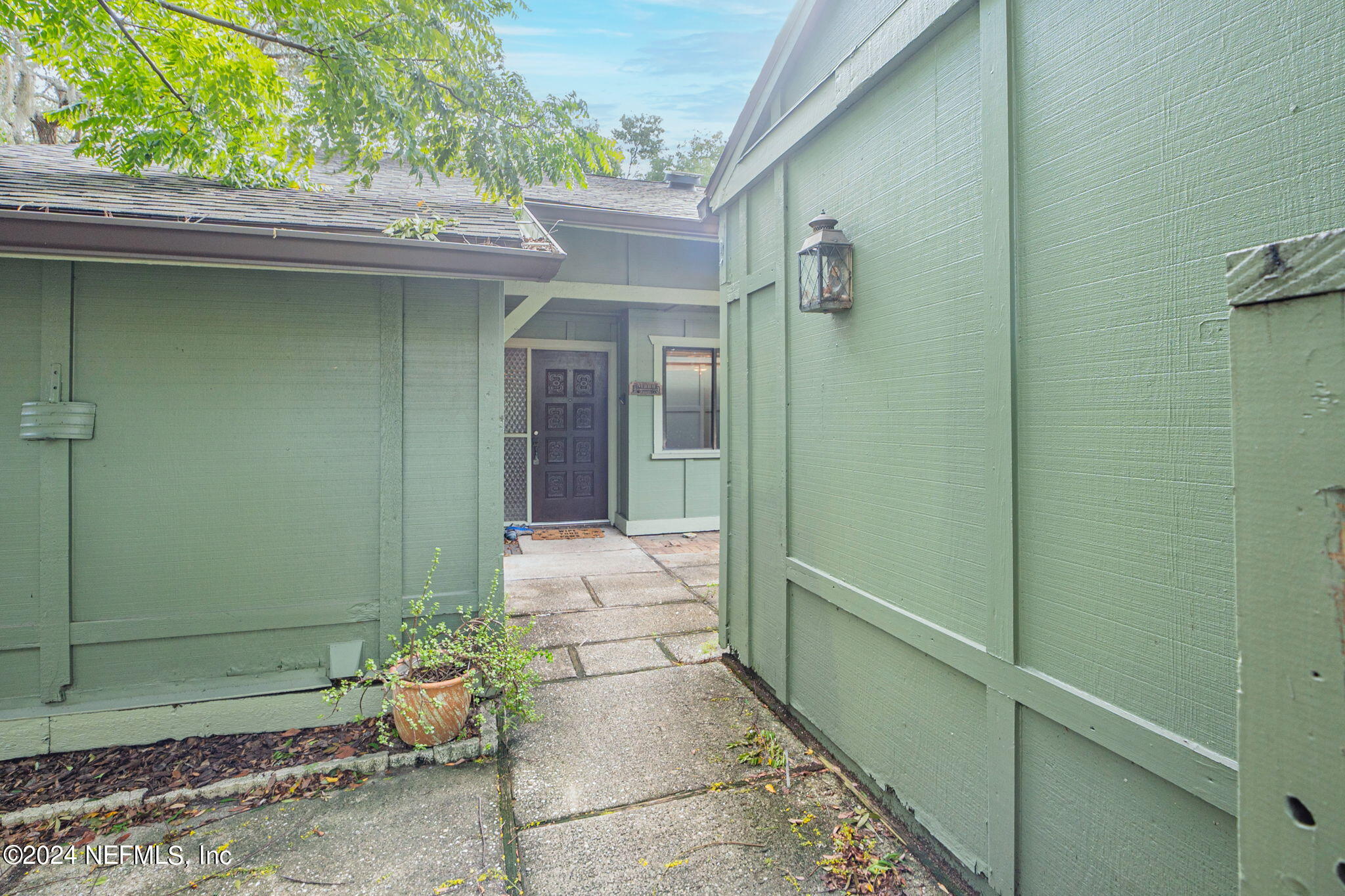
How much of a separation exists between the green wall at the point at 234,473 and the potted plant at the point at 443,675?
11 cm

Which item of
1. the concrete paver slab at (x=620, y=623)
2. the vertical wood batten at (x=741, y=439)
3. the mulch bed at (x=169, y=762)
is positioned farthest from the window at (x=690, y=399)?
the mulch bed at (x=169, y=762)

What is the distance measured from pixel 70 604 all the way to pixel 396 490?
1451 mm

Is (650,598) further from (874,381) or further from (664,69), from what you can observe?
(664,69)

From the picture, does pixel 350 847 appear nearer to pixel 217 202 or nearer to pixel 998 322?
pixel 998 322

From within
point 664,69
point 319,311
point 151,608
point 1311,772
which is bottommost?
point 151,608

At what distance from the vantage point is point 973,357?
1945 millimetres

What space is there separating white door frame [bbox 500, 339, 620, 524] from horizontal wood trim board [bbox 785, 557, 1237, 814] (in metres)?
6.01

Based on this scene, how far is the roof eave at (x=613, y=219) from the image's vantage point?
19.9ft

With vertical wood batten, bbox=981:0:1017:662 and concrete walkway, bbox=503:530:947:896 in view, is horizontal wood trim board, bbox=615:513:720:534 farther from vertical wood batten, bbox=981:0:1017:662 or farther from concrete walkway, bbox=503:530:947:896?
vertical wood batten, bbox=981:0:1017:662

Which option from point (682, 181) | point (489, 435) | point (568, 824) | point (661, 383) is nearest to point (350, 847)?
point (568, 824)

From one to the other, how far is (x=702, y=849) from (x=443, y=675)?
1411 mm

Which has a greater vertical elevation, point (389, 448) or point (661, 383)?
point (661, 383)

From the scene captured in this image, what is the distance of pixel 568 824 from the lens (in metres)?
2.31

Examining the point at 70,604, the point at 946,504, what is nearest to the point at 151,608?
the point at 70,604
